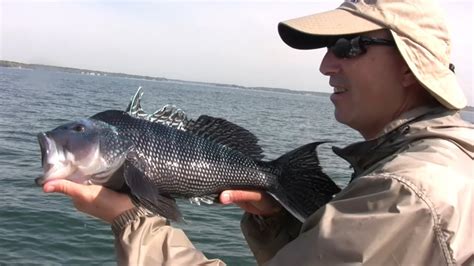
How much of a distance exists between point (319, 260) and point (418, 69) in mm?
1235

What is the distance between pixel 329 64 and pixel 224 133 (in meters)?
1.10

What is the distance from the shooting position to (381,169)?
236 centimetres

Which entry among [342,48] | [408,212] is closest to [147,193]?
[342,48]

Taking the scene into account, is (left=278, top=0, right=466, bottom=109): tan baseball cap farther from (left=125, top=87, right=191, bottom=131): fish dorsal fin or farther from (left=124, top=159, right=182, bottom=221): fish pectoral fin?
(left=124, top=159, right=182, bottom=221): fish pectoral fin

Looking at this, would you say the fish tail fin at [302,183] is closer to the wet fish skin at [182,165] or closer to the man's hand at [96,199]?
the wet fish skin at [182,165]

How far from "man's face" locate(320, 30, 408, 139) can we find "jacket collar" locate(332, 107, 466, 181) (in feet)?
0.43

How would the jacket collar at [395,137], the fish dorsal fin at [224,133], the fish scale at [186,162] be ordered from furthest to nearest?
the fish dorsal fin at [224,133] → the fish scale at [186,162] → the jacket collar at [395,137]

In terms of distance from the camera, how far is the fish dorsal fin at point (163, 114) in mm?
3785

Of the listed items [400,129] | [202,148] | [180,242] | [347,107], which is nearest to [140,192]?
[180,242]

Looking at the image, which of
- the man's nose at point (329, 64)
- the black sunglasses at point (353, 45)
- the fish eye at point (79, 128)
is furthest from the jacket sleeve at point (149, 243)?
the black sunglasses at point (353, 45)

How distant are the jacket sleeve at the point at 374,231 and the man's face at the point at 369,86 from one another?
0.84 m

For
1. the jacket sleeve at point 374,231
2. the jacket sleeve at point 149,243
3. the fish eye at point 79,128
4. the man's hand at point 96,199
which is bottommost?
the jacket sleeve at point 149,243

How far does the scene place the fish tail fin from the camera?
376cm

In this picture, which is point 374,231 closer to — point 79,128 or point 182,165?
point 182,165
